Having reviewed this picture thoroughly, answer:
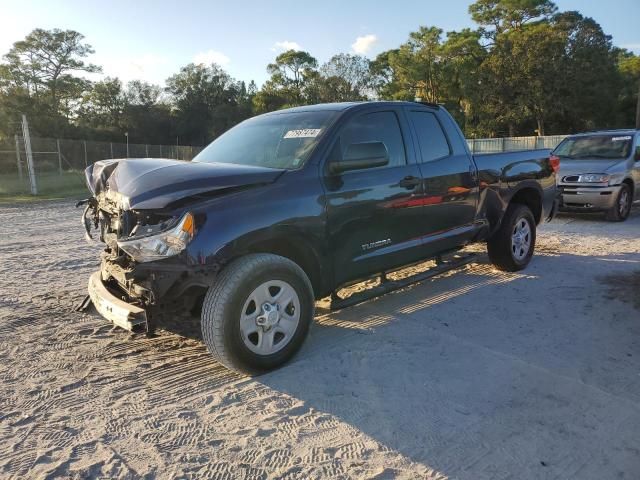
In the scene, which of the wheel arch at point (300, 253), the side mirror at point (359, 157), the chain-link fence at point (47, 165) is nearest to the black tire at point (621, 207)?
the side mirror at point (359, 157)

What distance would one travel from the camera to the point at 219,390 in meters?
3.38

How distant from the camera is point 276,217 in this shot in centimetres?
359

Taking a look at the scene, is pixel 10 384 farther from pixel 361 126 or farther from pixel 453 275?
pixel 453 275

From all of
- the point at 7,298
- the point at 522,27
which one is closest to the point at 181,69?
the point at 522,27

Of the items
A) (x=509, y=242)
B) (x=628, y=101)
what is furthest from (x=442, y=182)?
(x=628, y=101)

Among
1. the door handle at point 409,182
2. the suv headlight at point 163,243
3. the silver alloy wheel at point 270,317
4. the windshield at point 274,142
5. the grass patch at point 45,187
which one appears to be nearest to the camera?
the suv headlight at point 163,243

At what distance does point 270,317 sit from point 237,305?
12.0 inches

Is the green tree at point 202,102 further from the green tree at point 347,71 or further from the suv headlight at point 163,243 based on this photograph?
the suv headlight at point 163,243

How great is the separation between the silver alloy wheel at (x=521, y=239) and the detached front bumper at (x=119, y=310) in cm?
450

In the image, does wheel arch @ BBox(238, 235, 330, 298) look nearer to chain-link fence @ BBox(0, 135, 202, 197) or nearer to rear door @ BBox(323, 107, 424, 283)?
rear door @ BBox(323, 107, 424, 283)

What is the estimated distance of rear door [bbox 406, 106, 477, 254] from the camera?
16.2 ft

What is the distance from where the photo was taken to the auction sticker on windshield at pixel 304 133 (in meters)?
4.16

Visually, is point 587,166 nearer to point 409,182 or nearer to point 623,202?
point 623,202

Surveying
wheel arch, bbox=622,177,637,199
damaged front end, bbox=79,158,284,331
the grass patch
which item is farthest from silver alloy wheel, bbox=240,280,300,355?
the grass patch
